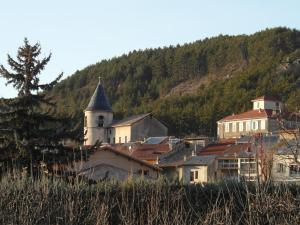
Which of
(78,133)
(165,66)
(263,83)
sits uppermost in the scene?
(165,66)

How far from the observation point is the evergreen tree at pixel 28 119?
22562mm

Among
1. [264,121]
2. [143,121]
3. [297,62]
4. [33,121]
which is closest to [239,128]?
[264,121]

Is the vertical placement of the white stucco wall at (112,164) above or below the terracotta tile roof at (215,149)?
below

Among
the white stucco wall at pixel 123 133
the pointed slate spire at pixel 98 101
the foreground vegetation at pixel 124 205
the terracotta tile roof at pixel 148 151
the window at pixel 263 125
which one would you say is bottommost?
the foreground vegetation at pixel 124 205

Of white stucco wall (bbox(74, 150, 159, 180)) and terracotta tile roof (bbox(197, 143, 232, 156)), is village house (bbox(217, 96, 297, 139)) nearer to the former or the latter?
terracotta tile roof (bbox(197, 143, 232, 156))

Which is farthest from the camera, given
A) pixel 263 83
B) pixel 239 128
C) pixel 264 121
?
pixel 263 83

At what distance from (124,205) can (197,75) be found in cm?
17361

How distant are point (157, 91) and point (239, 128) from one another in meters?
85.0

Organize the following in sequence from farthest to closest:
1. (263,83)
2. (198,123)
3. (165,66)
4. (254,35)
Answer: (165,66) < (254,35) < (263,83) < (198,123)

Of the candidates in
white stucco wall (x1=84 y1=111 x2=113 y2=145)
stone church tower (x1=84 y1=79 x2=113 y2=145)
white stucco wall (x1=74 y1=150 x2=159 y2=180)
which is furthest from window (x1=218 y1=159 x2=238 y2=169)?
white stucco wall (x1=84 y1=111 x2=113 y2=145)

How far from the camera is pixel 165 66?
189m

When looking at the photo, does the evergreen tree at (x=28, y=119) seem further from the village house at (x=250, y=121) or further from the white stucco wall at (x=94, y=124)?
the village house at (x=250, y=121)

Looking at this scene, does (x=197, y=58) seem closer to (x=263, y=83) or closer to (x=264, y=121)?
(x=263, y=83)

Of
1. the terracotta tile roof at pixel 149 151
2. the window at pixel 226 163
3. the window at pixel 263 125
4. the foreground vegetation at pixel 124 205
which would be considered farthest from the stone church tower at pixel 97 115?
the foreground vegetation at pixel 124 205
